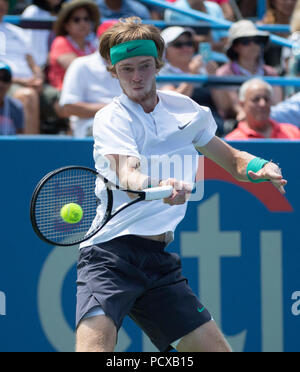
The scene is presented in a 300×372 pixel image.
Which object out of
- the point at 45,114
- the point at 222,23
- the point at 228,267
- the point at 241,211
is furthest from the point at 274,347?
the point at 222,23

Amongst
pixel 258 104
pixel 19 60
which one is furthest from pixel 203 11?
pixel 258 104

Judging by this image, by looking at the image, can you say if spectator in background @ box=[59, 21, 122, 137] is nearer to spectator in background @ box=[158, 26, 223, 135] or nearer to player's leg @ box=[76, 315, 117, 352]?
spectator in background @ box=[158, 26, 223, 135]

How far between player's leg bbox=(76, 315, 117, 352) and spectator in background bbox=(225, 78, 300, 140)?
2.42 meters

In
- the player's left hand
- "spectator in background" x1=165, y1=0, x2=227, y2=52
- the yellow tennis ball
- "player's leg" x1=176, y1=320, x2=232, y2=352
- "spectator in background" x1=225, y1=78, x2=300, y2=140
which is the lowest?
"player's leg" x1=176, y1=320, x2=232, y2=352

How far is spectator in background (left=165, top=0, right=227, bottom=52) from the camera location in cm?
739

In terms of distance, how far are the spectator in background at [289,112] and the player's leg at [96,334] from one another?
3076 mm

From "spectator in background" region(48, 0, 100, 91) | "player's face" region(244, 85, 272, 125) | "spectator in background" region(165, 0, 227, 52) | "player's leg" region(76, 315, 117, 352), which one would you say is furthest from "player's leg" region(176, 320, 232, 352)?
"spectator in background" region(165, 0, 227, 52)

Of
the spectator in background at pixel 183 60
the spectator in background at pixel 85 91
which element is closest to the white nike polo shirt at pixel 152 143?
the spectator in background at pixel 85 91

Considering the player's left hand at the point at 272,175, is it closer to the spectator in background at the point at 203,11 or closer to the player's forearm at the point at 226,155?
the player's forearm at the point at 226,155

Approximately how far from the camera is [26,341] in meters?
4.42

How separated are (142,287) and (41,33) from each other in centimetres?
409

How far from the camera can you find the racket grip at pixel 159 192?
287 centimetres

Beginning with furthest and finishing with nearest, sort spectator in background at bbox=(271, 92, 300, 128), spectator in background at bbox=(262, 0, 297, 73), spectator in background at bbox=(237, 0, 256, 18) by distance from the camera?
spectator in background at bbox=(237, 0, 256, 18)
spectator in background at bbox=(262, 0, 297, 73)
spectator in background at bbox=(271, 92, 300, 128)
